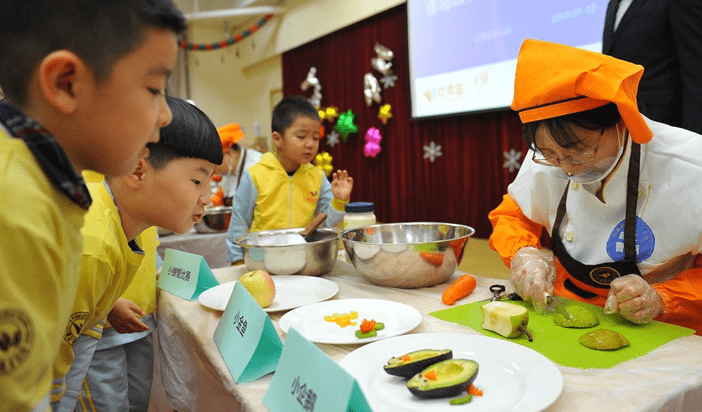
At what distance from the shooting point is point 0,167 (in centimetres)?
47

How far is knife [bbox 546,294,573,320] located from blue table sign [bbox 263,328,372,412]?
0.60 meters

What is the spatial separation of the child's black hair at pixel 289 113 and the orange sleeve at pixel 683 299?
1.83m

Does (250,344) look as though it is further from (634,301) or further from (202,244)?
(202,244)

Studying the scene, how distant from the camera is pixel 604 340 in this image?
89 centimetres

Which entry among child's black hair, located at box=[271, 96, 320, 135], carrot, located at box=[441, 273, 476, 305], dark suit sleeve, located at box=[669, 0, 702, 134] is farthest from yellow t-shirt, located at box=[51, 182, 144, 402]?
dark suit sleeve, located at box=[669, 0, 702, 134]

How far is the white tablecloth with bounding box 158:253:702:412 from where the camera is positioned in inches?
28.1

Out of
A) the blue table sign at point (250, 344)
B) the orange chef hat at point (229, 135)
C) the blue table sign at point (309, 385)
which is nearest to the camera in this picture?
the blue table sign at point (309, 385)

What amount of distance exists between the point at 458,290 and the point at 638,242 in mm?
441

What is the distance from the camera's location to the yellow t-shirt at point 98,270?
959mm

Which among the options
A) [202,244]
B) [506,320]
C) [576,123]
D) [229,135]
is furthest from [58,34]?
[229,135]

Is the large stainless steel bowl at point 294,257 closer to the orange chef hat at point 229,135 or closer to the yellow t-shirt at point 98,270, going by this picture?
the yellow t-shirt at point 98,270

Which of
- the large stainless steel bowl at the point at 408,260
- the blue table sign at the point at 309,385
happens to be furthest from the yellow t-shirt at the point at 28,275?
the large stainless steel bowl at the point at 408,260

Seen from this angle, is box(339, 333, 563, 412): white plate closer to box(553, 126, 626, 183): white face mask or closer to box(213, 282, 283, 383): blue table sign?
box(213, 282, 283, 383): blue table sign

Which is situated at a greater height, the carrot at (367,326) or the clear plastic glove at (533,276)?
the clear plastic glove at (533,276)
